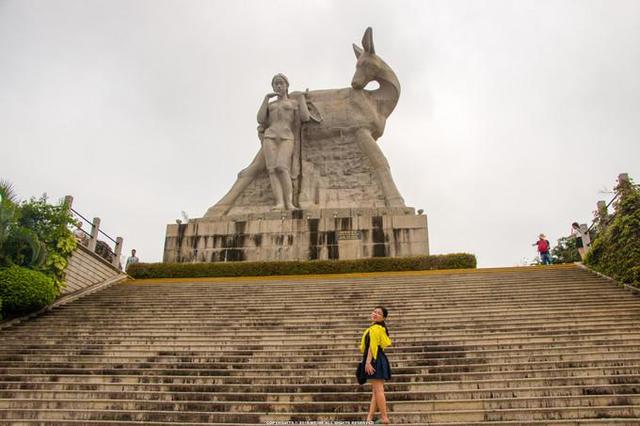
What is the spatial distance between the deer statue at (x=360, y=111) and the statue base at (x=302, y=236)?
1.05 m

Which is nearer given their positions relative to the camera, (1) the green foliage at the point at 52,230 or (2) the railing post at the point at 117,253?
(1) the green foliage at the point at 52,230

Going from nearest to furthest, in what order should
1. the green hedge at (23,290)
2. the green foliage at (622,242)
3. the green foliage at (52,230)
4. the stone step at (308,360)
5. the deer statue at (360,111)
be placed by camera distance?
the stone step at (308,360) → the green hedge at (23,290) → the green foliage at (622,242) → the green foliage at (52,230) → the deer statue at (360,111)

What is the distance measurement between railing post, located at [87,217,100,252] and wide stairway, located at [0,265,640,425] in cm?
300

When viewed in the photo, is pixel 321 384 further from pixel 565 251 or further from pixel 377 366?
pixel 565 251

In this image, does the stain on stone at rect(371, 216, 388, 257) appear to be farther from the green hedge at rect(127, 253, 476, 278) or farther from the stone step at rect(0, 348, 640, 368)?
the stone step at rect(0, 348, 640, 368)

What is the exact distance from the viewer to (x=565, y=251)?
86.6 ft

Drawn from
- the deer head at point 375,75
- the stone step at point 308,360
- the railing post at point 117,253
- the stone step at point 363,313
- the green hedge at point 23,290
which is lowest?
the stone step at point 308,360

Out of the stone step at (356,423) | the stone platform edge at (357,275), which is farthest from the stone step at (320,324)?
the stone platform edge at (357,275)

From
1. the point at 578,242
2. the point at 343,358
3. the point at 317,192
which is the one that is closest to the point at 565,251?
the point at 578,242

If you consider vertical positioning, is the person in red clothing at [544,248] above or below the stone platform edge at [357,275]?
above

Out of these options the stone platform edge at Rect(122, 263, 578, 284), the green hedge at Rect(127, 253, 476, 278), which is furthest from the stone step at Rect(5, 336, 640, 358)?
the green hedge at Rect(127, 253, 476, 278)

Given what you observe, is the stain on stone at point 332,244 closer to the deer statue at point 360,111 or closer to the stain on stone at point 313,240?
the stain on stone at point 313,240

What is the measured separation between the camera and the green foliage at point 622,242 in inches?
371

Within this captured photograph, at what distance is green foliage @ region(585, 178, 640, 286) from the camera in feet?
30.9
